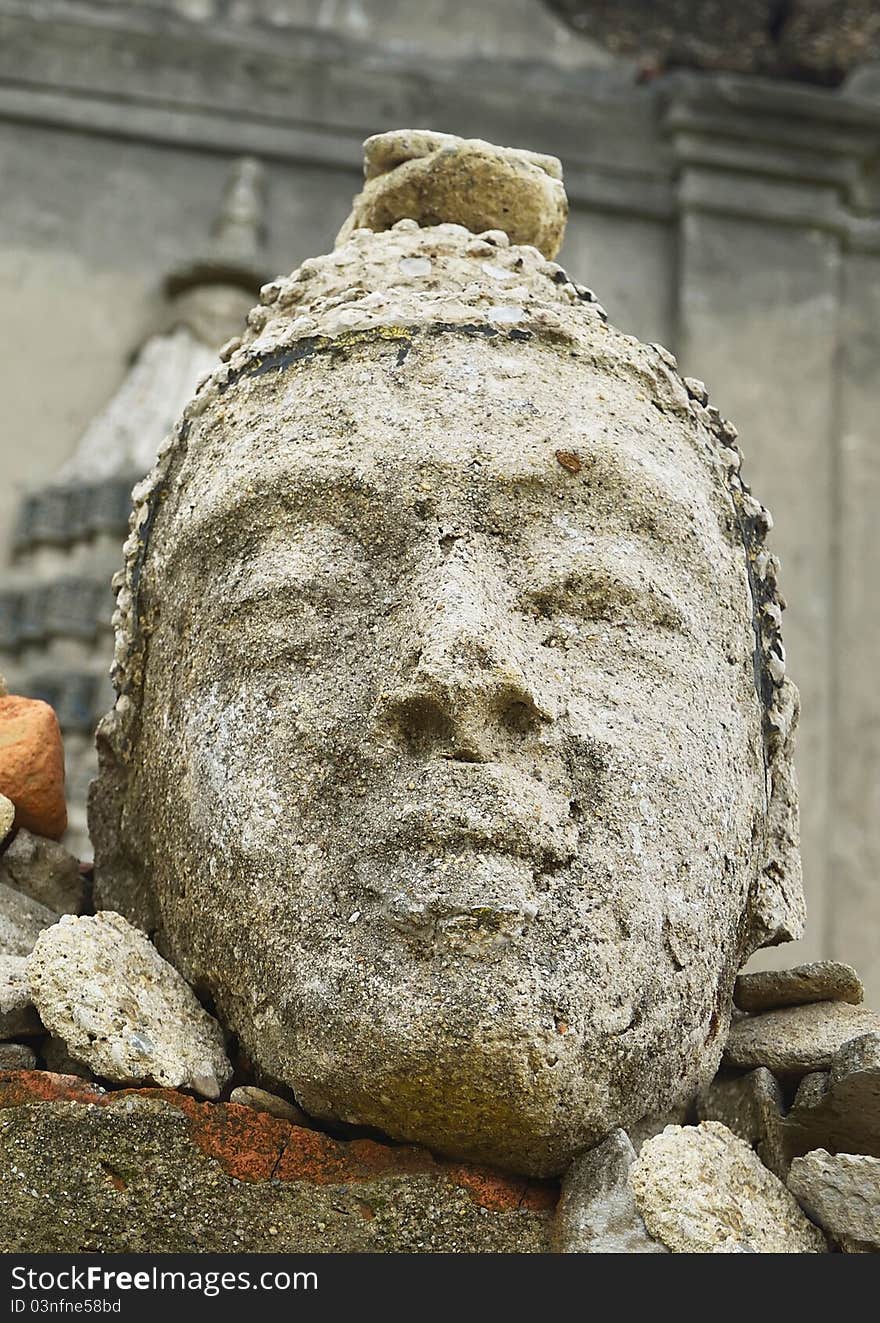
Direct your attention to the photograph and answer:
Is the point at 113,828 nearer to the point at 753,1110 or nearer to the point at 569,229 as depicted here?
the point at 753,1110

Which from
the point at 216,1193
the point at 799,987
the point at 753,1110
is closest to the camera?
the point at 216,1193

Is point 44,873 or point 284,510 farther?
point 44,873

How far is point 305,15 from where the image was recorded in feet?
27.6

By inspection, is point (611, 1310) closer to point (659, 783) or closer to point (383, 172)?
point (659, 783)

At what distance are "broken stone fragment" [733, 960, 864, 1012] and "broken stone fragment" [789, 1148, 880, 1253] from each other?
36 cm

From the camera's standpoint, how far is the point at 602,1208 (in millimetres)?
2062

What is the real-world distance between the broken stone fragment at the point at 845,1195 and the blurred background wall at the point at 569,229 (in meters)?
5.30

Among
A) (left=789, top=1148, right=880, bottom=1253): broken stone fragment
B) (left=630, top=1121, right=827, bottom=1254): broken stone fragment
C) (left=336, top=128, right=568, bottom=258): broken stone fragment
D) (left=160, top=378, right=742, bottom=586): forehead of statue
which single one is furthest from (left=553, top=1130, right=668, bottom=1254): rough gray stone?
(left=336, top=128, right=568, bottom=258): broken stone fragment

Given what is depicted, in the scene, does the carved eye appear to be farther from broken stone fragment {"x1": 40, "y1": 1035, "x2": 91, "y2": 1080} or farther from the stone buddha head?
broken stone fragment {"x1": 40, "y1": 1035, "x2": 91, "y2": 1080}

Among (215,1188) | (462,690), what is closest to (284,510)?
(462,690)

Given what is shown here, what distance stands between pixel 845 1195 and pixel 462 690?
2.35 ft

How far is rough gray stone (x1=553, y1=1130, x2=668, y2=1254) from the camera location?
79.7 inches

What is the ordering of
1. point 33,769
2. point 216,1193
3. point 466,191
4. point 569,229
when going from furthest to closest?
point 569,229 → point 466,191 → point 33,769 → point 216,1193

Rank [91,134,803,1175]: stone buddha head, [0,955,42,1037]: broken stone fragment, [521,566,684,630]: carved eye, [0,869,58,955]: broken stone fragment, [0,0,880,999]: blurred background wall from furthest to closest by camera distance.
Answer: [0,0,880,999]: blurred background wall, [0,869,58,955]: broken stone fragment, [521,566,684,630]: carved eye, [0,955,42,1037]: broken stone fragment, [91,134,803,1175]: stone buddha head
